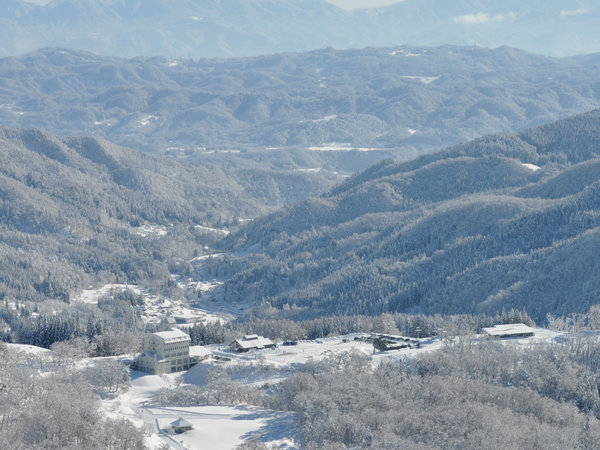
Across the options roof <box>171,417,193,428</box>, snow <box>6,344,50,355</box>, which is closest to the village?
roof <box>171,417,193,428</box>

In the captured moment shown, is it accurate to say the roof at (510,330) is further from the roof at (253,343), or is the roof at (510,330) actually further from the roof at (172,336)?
the roof at (172,336)

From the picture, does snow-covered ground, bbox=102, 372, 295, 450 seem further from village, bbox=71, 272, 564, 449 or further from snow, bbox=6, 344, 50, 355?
snow, bbox=6, 344, 50, 355

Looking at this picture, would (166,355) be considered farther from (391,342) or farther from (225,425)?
(391,342)

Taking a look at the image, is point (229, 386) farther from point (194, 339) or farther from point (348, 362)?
point (194, 339)

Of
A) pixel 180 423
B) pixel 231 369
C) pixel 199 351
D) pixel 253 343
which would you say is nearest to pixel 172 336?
pixel 199 351

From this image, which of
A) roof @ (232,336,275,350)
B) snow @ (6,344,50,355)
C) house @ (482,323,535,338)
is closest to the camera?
house @ (482,323,535,338)

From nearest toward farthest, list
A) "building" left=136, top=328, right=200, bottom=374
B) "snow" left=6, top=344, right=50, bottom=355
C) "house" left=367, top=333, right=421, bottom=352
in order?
1. "building" left=136, top=328, right=200, bottom=374
2. "house" left=367, top=333, right=421, bottom=352
3. "snow" left=6, top=344, right=50, bottom=355

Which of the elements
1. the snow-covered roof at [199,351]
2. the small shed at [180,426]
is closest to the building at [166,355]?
the snow-covered roof at [199,351]
